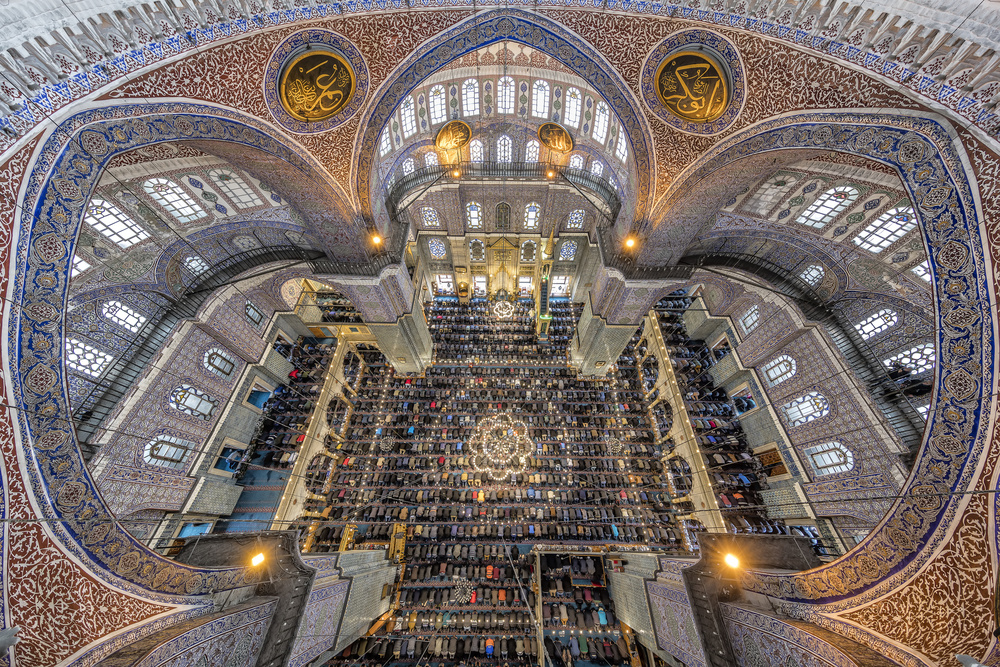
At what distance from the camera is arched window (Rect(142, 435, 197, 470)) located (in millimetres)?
7664

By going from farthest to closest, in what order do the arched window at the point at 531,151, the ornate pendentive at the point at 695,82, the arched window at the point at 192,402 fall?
1. the arched window at the point at 531,151
2. the arched window at the point at 192,402
3. the ornate pendentive at the point at 695,82

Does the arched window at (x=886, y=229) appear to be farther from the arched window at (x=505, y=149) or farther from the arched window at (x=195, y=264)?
the arched window at (x=195, y=264)

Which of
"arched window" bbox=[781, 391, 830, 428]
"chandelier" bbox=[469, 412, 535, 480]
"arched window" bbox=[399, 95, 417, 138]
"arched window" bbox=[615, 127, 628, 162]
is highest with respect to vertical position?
"arched window" bbox=[399, 95, 417, 138]

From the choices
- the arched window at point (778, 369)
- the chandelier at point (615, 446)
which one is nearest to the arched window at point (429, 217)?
A: the chandelier at point (615, 446)

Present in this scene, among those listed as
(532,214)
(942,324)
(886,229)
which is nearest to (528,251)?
(532,214)

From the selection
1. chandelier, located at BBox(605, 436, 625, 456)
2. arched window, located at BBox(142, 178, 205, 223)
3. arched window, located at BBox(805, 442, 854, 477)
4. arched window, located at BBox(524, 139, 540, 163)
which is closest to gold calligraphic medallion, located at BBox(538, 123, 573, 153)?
arched window, located at BBox(524, 139, 540, 163)

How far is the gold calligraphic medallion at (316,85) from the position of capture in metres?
5.56

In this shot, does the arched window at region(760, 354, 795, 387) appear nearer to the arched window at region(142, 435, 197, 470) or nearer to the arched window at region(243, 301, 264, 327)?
the arched window at region(243, 301, 264, 327)

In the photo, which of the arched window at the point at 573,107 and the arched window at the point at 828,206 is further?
the arched window at the point at 573,107

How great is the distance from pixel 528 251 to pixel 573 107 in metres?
5.79

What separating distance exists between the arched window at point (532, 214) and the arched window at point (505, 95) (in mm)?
3496

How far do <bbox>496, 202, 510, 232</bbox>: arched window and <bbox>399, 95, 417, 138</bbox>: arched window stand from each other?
14.3 ft

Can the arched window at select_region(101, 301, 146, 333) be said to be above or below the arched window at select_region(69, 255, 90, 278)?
below

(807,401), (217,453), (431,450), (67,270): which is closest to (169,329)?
(217,453)
